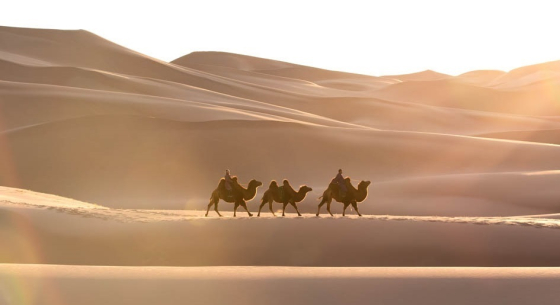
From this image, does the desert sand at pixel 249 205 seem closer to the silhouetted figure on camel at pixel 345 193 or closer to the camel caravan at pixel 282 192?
the camel caravan at pixel 282 192

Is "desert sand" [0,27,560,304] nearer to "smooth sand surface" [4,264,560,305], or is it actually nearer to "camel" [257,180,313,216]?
"smooth sand surface" [4,264,560,305]

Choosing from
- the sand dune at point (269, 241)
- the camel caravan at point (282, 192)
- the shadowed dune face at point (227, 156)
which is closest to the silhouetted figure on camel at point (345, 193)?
the camel caravan at point (282, 192)

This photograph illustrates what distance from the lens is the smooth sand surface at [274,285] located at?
8.73 meters

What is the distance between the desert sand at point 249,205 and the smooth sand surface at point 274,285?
34 mm

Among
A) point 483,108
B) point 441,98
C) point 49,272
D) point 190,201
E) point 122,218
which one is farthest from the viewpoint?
point 441,98

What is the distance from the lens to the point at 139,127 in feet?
142

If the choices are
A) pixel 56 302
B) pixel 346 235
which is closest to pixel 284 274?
pixel 56 302

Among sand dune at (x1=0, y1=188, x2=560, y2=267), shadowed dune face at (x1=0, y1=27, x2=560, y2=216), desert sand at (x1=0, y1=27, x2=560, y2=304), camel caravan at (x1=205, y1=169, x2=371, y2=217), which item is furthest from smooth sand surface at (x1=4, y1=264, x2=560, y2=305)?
shadowed dune face at (x1=0, y1=27, x2=560, y2=216)

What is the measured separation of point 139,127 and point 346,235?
29.4 m

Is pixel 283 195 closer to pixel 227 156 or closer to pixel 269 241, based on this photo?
pixel 269 241

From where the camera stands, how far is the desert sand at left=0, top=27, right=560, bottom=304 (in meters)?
9.43

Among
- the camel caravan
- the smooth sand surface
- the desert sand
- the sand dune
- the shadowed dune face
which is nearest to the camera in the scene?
the smooth sand surface

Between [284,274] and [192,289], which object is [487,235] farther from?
[192,289]

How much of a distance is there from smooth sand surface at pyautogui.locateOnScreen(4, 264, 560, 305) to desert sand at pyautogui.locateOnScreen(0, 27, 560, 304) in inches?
1.3
